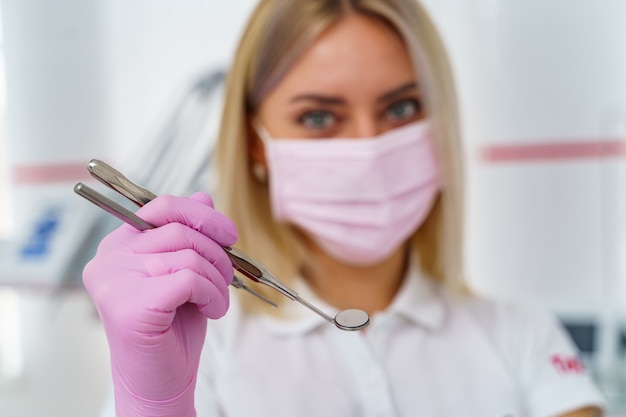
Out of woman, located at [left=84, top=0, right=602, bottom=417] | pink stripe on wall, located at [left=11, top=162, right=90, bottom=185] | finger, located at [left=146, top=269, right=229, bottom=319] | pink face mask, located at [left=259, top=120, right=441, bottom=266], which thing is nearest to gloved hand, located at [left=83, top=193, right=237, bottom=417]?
finger, located at [left=146, top=269, right=229, bottom=319]

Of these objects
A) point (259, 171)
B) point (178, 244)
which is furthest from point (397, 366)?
point (178, 244)

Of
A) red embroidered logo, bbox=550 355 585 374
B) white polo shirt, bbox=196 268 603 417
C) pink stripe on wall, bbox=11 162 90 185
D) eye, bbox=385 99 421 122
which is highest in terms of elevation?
eye, bbox=385 99 421 122

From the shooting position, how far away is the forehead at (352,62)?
3.27ft

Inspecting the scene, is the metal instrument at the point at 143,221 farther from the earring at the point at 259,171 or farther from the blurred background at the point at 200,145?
the blurred background at the point at 200,145

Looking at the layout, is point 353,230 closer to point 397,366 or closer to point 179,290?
point 397,366

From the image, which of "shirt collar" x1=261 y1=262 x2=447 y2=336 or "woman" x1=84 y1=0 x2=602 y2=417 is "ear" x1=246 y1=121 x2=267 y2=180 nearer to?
"woman" x1=84 y1=0 x2=602 y2=417

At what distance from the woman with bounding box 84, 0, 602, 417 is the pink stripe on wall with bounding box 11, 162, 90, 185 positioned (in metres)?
0.41

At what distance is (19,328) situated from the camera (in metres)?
1.34

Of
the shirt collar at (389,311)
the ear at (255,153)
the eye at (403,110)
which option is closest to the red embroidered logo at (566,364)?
the shirt collar at (389,311)

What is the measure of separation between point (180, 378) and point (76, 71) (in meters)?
0.86

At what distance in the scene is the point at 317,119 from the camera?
103 cm

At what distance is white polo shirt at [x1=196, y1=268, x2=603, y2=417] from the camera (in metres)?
0.96

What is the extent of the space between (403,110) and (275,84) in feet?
0.65

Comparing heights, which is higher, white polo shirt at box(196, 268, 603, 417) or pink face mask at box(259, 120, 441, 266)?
pink face mask at box(259, 120, 441, 266)
